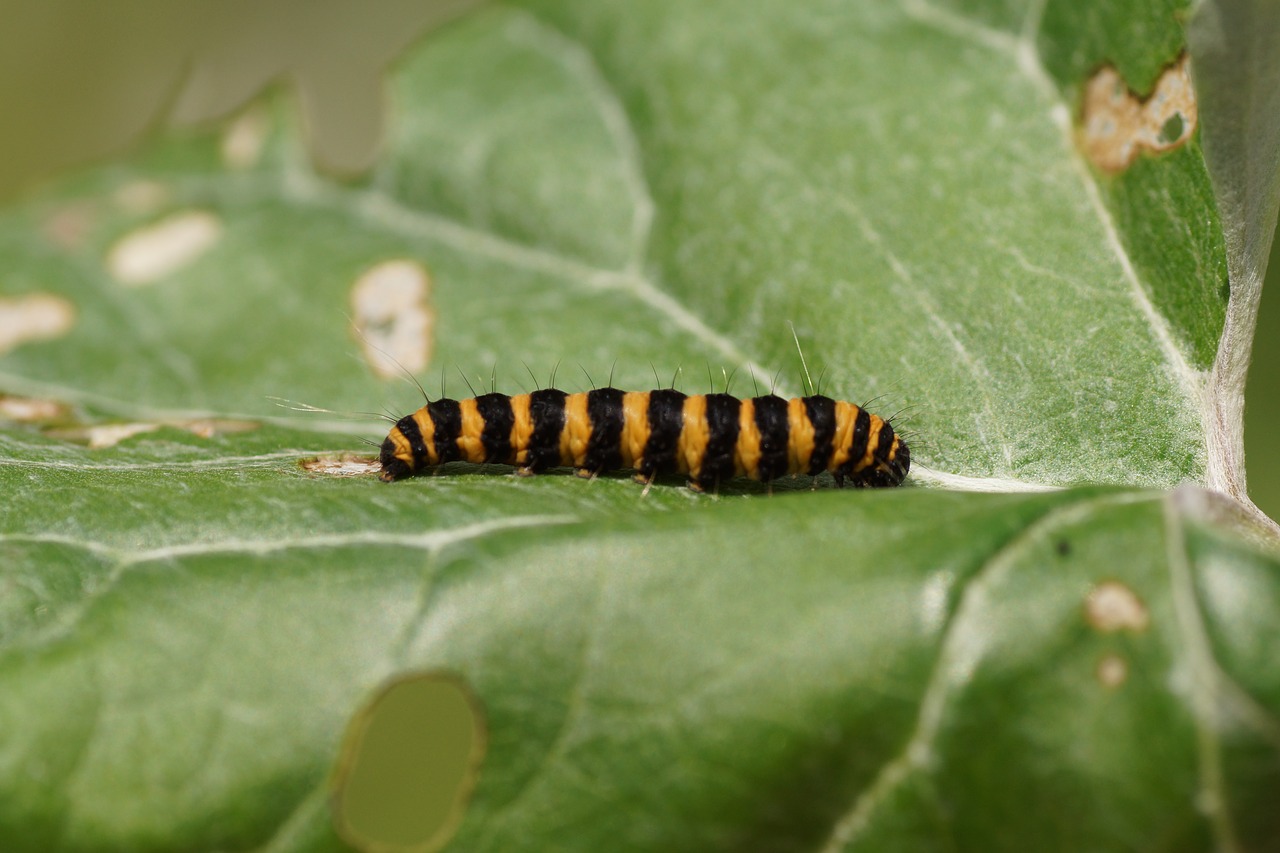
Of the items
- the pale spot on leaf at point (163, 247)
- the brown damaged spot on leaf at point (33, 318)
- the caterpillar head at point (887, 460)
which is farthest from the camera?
the pale spot on leaf at point (163, 247)

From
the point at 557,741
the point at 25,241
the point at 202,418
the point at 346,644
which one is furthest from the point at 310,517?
the point at 25,241

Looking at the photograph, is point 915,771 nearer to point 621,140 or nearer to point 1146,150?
point 1146,150

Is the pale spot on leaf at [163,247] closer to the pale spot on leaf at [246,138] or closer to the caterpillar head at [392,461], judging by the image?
the pale spot on leaf at [246,138]

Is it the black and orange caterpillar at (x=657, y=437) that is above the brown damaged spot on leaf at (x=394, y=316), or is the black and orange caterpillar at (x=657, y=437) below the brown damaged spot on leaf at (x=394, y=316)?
below

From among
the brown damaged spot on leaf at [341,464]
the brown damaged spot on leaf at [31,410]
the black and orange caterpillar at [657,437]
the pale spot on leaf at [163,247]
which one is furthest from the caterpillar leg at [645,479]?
the pale spot on leaf at [163,247]

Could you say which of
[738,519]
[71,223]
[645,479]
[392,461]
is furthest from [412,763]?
[738,519]

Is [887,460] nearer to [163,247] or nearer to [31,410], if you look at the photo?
[31,410]

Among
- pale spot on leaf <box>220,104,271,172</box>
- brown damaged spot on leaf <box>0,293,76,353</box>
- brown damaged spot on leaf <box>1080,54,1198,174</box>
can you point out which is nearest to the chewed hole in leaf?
brown damaged spot on leaf <box>0,293,76,353</box>

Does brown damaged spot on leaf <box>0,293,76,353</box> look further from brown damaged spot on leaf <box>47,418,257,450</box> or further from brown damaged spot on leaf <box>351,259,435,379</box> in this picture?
brown damaged spot on leaf <box>351,259,435,379</box>
